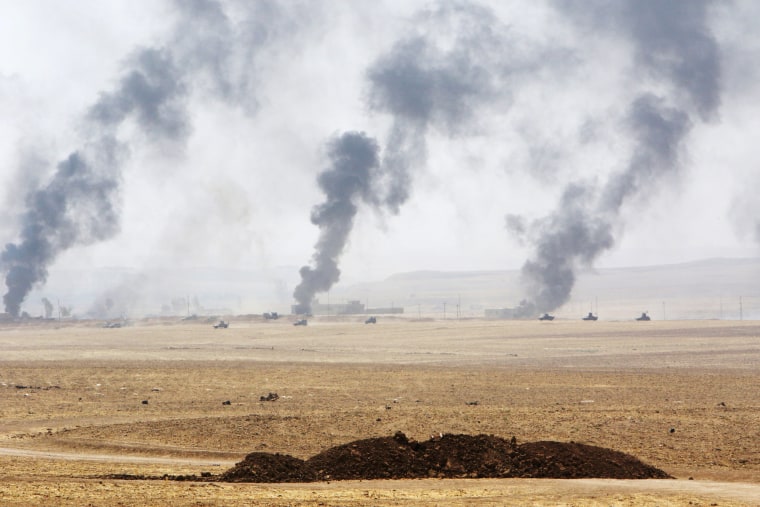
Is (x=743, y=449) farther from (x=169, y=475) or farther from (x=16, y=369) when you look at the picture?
(x=16, y=369)

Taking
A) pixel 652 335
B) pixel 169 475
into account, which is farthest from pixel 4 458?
pixel 652 335

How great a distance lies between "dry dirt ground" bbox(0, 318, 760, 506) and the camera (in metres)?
17.8

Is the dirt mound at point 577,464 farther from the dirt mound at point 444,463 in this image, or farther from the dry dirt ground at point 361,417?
the dry dirt ground at point 361,417

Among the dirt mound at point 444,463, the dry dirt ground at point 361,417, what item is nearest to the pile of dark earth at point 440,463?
the dirt mound at point 444,463

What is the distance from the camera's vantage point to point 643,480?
19250 millimetres

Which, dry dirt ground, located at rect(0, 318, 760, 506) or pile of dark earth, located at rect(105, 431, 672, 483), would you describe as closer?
dry dirt ground, located at rect(0, 318, 760, 506)

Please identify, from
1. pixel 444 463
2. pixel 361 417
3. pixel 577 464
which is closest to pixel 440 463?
pixel 444 463

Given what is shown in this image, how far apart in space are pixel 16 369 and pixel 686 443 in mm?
40049

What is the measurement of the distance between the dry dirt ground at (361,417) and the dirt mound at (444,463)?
60 cm

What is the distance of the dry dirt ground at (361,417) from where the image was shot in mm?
17828

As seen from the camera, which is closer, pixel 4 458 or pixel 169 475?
pixel 169 475

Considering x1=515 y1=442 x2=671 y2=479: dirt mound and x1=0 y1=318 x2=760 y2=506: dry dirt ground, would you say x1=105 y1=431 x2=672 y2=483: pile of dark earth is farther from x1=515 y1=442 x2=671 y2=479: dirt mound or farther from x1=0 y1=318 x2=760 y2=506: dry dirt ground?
x1=0 y1=318 x2=760 y2=506: dry dirt ground

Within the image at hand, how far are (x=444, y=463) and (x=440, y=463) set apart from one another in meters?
0.08

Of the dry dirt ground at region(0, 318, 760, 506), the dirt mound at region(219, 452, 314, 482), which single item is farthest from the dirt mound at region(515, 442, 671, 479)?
the dirt mound at region(219, 452, 314, 482)
